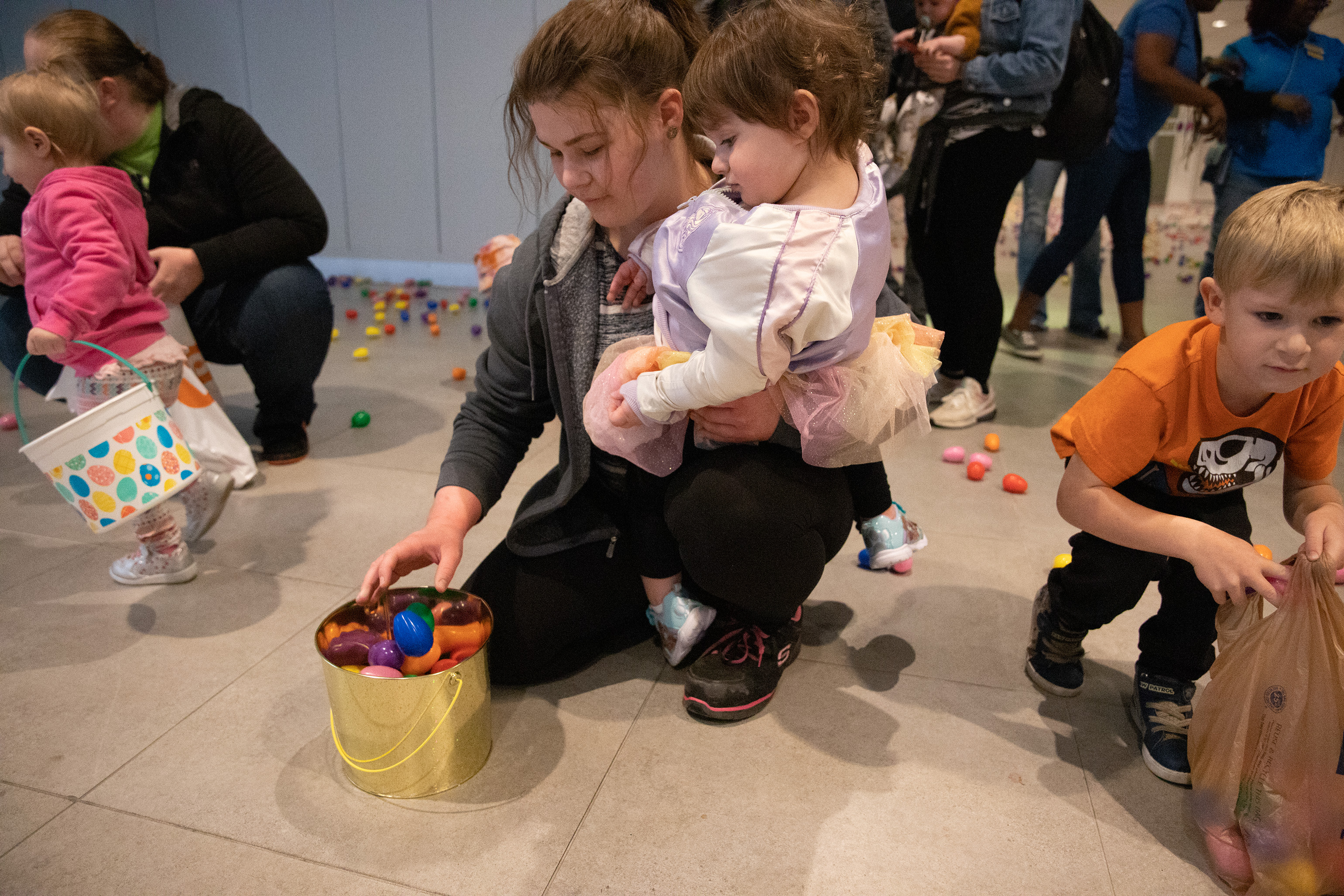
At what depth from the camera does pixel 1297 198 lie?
98 centimetres

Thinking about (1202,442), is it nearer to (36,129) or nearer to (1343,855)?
(1343,855)

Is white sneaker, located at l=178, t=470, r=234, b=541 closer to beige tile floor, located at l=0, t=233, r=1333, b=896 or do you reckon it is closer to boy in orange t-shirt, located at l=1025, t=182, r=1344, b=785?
beige tile floor, located at l=0, t=233, r=1333, b=896

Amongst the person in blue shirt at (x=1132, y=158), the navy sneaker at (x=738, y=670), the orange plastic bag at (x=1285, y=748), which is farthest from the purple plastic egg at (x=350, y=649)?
the person in blue shirt at (x=1132, y=158)

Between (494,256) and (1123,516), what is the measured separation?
234 centimetres

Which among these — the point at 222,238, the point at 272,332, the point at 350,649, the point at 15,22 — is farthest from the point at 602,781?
the point at 15,22

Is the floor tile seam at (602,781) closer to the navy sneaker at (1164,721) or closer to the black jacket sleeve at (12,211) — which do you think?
the navy sneaker at (1164,721)

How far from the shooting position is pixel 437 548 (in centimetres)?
115

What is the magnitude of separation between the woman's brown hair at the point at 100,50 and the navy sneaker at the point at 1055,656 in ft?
6.77

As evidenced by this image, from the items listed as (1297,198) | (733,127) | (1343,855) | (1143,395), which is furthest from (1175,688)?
(733,127)

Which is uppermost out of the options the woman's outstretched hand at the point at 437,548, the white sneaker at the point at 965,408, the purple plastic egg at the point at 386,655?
Result: the woman's outstretched hand at the point at 437,548

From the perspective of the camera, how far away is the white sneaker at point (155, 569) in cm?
162

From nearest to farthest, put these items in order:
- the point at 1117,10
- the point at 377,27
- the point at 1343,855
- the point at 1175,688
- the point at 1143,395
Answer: the point at 1343,855 → the point at 1143,395 → the point at 1175,688 → the point at 1117,10 → the point at 377,27

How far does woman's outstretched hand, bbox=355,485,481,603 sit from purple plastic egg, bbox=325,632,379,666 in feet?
0.16

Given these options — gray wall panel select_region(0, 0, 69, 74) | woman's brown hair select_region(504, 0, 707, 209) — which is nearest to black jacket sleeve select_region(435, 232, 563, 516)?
woman's brown hair select_region(504, 0, 707, 209)
